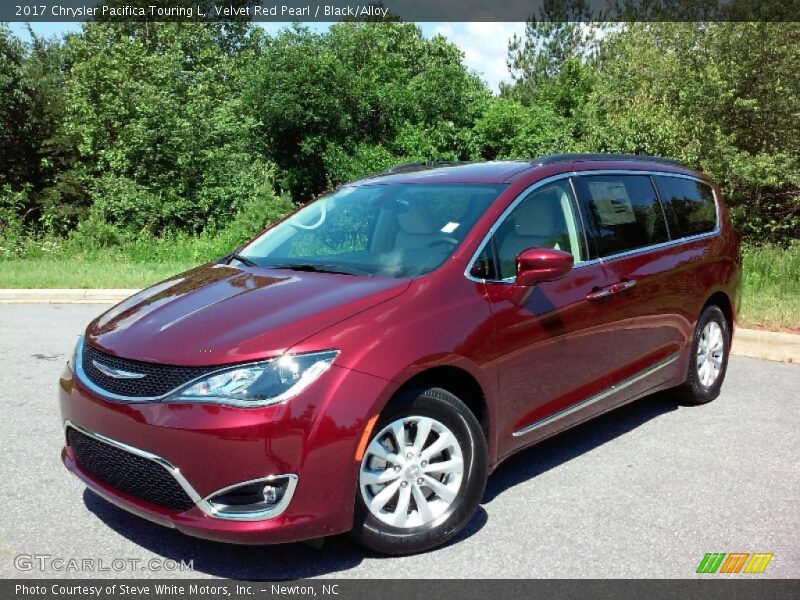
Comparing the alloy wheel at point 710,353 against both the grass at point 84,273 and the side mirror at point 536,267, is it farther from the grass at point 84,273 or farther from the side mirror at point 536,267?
the grass at point 84,273

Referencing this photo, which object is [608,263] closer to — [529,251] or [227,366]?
[529,251]

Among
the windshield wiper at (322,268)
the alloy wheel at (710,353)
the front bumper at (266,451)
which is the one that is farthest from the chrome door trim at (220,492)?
the alloy wheel at (710,353)

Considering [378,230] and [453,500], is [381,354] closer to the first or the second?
[453,500]

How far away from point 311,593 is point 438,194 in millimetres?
2237

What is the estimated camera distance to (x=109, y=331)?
3643 millimetres

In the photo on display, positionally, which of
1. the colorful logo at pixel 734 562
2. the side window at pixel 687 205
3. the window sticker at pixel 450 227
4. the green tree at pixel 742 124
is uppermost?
the green tree at pixel 742 124

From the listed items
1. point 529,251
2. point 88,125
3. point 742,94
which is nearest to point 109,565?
point 529,251

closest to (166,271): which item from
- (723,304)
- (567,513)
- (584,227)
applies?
(723,304)

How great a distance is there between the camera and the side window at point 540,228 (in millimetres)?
4000

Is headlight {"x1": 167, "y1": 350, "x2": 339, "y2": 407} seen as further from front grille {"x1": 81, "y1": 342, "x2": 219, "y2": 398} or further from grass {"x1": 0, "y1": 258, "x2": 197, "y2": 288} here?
grass {"x1": 0, "y1": 258, "x2": 197, "y2": 288}

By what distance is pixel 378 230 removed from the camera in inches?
170

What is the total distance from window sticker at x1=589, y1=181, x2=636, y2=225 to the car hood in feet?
5.42

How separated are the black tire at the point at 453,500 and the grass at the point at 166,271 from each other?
5.28 m

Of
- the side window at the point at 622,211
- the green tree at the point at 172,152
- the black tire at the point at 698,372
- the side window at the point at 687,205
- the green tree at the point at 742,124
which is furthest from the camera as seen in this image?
the green tree at the point at 172,152
